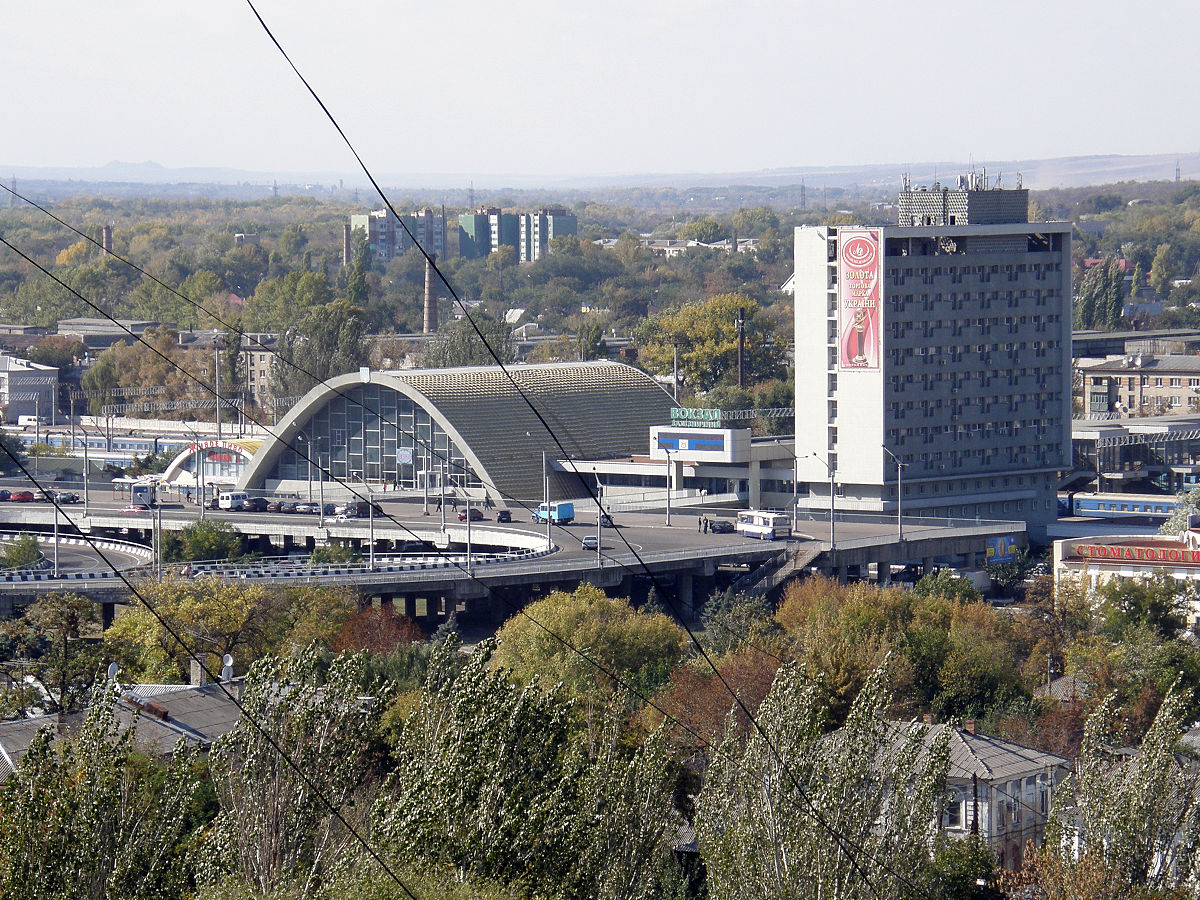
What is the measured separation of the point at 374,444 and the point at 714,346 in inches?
926

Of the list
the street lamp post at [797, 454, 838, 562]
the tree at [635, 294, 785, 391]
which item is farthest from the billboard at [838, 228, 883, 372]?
the tree at [635, 294, 785, 391]

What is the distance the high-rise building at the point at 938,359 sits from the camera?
5041 cm

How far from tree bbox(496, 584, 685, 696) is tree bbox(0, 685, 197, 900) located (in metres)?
16.4

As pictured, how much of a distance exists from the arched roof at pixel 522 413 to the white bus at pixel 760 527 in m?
9.41

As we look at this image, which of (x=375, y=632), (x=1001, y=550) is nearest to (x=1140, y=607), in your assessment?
(x=1001, y=550)

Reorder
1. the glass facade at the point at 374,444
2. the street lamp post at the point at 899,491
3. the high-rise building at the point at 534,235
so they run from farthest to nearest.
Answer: the high-rise building at the point at 534,235
the glass facade at the point at 374,444
the street lamp post at the point at 899,491

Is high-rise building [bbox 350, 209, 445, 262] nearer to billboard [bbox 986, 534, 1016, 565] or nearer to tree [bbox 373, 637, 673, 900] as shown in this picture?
A: billboard [bbox 986, 534, 1016, 565]

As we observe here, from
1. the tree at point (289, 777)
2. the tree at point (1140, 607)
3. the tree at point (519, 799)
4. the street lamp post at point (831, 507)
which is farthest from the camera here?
the street lamp post at point (831, 507)

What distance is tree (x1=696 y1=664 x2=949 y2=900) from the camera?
1575 cm

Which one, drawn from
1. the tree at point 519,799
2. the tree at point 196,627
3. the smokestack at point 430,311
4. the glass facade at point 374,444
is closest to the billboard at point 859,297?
the glass facade at point 374,444

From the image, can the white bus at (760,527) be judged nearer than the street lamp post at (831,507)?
No

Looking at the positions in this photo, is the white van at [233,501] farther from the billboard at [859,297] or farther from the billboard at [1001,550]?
the billboard at [1001,550]

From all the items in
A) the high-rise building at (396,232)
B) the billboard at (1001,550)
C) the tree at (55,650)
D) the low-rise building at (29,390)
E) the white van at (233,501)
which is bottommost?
the billboard at (1001,550)

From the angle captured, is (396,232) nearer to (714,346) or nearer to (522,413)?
(714,346)
